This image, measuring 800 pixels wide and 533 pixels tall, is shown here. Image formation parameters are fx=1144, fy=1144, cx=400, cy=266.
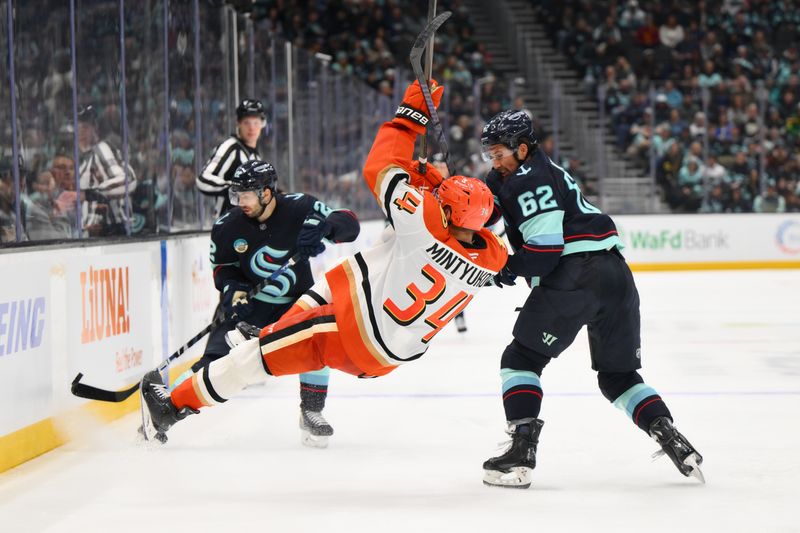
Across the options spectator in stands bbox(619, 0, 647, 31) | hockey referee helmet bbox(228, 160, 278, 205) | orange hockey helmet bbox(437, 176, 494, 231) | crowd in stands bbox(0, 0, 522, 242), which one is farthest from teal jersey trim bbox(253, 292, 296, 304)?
spectator in stands bbox(619, 0, 647, 31)

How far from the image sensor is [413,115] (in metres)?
3.49

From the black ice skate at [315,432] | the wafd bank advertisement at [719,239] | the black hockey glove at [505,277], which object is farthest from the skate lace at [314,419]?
the wafd bank advertisement at [719,239]

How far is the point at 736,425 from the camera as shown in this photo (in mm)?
4605

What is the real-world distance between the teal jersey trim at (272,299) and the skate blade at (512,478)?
1444 millimetres

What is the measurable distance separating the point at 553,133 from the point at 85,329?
32.6ft

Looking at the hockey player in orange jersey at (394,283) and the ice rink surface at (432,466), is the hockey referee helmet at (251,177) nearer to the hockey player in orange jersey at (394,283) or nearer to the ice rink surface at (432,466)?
the hockey player in orange jersey at (394,283)

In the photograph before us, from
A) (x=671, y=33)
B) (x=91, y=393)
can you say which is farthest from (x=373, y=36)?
(x=91, y=393)

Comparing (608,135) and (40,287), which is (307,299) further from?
(608,135)

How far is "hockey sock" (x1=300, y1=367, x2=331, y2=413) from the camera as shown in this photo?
4.45 meters

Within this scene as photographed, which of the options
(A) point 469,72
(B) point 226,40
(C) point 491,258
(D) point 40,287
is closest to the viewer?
(C) point 491,258

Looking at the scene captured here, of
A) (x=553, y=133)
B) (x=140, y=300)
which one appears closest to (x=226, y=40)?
(x=140, y=300)

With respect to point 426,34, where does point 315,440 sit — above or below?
below

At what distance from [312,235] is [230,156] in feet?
4.85

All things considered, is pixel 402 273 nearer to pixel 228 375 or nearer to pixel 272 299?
pixel 228 375
